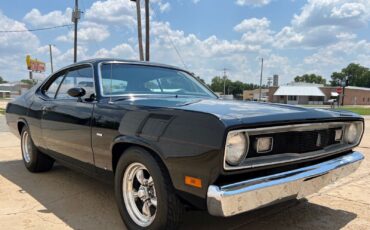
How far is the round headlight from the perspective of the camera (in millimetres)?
3701

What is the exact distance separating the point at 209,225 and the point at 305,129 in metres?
1.25

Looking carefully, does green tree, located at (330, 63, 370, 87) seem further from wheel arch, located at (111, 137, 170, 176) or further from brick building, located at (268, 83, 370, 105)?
wheel arch, located at (111, 137, 170, 176)

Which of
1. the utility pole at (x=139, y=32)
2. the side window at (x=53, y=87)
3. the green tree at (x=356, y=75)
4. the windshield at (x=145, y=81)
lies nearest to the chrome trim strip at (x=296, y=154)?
the windshield at (x=145, y=81)

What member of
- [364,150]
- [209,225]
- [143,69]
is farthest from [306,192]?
[364,150]

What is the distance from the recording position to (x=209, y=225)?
3453 millimetres

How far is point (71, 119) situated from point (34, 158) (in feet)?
5.61

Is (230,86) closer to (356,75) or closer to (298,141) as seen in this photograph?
(356,75)

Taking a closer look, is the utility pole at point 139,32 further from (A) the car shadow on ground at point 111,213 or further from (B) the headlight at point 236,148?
(B) the headlight at point 236,148

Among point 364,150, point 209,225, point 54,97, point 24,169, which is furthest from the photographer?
point 364,150

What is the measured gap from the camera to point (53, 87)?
16.7 feet

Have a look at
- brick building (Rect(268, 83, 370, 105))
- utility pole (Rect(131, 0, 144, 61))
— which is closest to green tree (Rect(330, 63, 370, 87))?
brick building (Rect(268, 83, 370, 105))

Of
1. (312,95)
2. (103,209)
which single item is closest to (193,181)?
(103,209)

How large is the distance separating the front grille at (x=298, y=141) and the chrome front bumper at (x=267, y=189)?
0.53ft

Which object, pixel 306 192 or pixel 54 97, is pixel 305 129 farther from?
pixel 54 97
